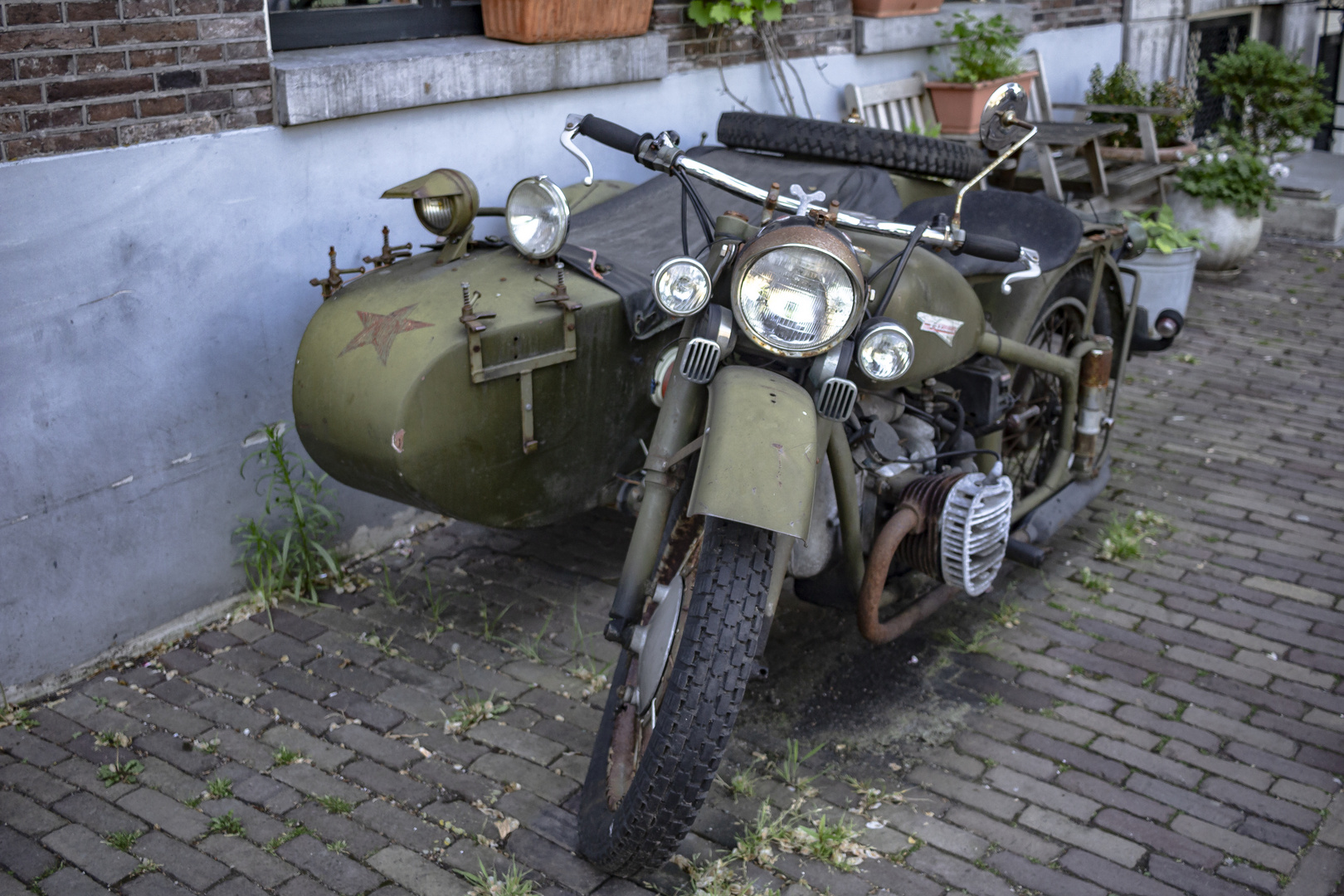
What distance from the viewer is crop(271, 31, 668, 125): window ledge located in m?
3.74

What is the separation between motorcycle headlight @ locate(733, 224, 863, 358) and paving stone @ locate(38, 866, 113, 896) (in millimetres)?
1861

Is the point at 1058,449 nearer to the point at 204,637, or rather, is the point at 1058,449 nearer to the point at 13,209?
the point at 204,637

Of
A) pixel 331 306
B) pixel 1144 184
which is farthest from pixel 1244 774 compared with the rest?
pixel 1144 184

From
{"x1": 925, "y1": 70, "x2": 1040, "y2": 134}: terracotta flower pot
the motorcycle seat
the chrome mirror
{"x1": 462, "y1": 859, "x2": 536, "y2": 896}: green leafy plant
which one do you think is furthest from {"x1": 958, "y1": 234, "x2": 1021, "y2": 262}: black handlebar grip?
{"x1": 925, "y1": 70, "x2": 1040, "y2": 134}: terracotta flower pot

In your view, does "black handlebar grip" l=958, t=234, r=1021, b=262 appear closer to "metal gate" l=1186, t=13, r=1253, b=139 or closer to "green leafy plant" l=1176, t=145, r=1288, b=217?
"green leafy plant" l=1176, t=145, r=1288, b=217

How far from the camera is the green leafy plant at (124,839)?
279cm

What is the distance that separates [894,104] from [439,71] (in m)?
3.22

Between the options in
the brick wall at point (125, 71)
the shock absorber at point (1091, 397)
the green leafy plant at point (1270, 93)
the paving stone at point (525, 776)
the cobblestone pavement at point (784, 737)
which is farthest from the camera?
the green leafy plant at point (1270, 93)

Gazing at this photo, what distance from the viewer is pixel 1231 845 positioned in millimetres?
2879

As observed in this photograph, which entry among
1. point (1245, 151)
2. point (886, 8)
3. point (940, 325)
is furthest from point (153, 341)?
point (1245, 151)

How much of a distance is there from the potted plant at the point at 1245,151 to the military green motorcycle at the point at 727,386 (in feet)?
12.0

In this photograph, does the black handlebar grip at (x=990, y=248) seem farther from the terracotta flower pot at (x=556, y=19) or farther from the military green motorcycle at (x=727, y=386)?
the terracotta flower pot at (x=556, y=19)

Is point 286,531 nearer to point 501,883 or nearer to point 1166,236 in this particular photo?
point 501,883

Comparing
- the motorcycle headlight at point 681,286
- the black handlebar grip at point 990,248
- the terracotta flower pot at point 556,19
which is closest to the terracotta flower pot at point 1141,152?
the terracotta flower pot at point 556,19
